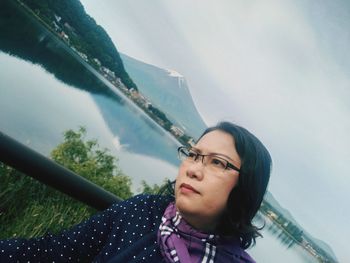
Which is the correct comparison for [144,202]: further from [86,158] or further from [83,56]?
[83,56]

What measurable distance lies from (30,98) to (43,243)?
80.9ft

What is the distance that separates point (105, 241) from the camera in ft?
4.81

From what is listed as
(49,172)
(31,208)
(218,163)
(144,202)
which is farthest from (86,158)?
(218,163)

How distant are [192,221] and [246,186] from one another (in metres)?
0.25

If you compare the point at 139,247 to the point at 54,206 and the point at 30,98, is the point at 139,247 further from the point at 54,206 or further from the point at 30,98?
the point at 30,98

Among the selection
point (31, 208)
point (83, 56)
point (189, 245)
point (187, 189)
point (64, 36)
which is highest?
point (187, 189)

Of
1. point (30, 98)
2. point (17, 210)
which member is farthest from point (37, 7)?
point (17, 210)

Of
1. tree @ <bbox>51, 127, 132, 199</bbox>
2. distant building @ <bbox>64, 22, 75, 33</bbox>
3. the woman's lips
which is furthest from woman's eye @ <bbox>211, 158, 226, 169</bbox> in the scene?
distant building @ <bbox>64, 22, 75, 33</bbox>

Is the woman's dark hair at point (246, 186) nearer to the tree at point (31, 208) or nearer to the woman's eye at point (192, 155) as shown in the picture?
the woman's eye at point (192, 155)

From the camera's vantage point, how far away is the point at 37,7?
6594 centimetres

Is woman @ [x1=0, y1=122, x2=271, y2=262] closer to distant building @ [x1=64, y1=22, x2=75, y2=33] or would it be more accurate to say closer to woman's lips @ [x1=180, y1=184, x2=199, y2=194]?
woman's lips @ [x1=180, y1=184, x2=199, y2=194]

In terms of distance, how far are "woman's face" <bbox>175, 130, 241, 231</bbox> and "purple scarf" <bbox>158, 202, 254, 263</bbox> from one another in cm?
4

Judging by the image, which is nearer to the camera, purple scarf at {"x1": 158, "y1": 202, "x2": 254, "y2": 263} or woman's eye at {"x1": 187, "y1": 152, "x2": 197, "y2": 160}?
purple scarf at {"x1": 158, "y1": 202, "x2": 254, "y2": 263}

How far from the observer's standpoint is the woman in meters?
1.33
